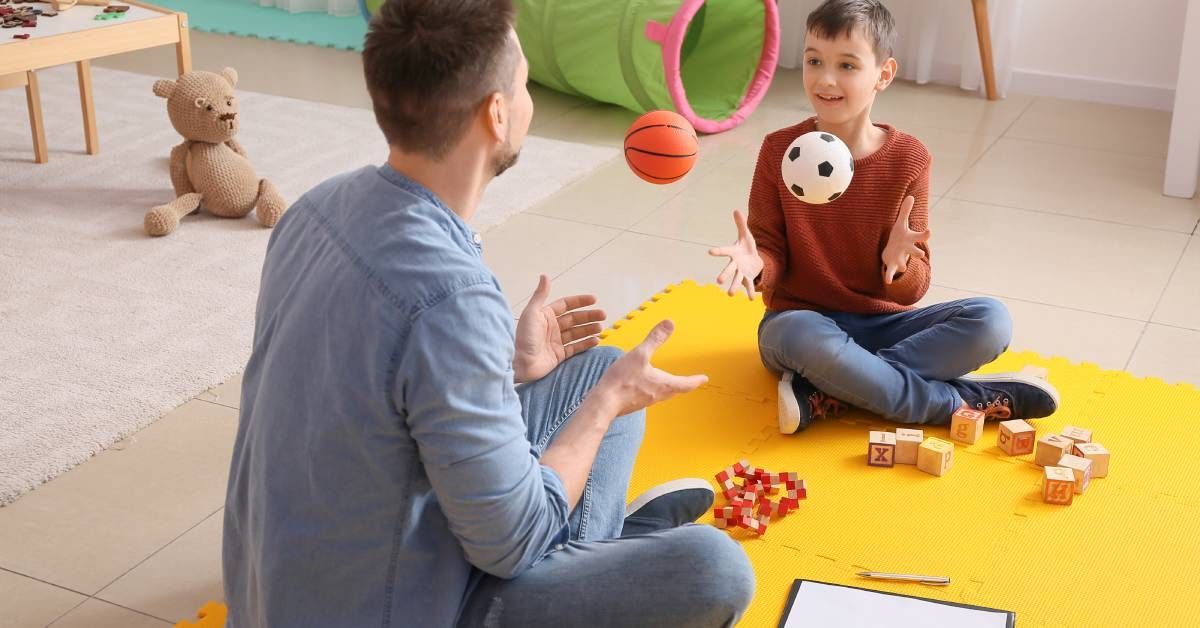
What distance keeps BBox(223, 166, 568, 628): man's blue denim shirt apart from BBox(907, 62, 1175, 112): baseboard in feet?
12.7

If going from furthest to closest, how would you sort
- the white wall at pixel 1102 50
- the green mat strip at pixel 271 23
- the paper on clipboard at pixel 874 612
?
the green mat strip at pixel 271 23 → the white wall at pixel 1102 50 → the paper on clipboard at pixel 874 612

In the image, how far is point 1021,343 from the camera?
2621 mm

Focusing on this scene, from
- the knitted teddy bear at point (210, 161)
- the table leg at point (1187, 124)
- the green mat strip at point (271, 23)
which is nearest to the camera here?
the knitted teddy bear at point (210, 161)

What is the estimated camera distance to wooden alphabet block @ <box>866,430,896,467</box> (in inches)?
83.5

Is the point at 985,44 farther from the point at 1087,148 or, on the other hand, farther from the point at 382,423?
the point at 382,423

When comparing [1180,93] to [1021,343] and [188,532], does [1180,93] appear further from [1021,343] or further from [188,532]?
[188,532]

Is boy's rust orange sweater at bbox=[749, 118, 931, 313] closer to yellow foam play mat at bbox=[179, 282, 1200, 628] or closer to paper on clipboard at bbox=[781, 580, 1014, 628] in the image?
yellow foam play mat at bbox=[179, 282, 1200, 628]

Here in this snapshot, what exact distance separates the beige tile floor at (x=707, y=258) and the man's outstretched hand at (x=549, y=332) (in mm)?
587

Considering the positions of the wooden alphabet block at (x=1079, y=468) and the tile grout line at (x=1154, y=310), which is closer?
the wooden alphabet block at (x=1079, y=468)

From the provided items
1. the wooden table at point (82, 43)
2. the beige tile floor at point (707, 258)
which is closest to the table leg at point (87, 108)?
the wooden table at point (82, 43)

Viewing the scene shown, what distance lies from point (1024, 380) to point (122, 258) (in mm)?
2141

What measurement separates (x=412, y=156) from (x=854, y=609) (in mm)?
927

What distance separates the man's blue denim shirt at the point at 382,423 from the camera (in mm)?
1184

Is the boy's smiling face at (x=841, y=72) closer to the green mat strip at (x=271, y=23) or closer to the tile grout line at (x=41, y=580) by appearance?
the tile grout line at (x=41, y=580)
